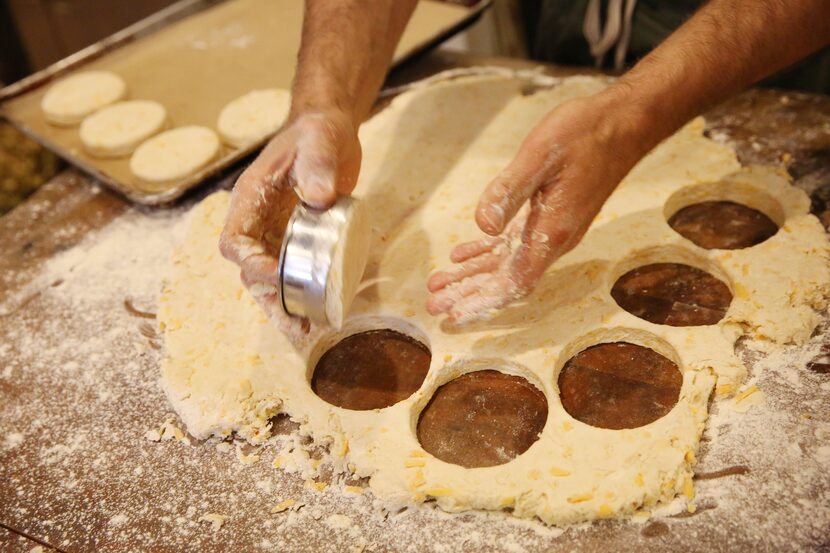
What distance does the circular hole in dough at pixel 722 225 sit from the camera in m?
2.04

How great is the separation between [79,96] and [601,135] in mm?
2303

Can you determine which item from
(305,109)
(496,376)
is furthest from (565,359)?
(305,109)

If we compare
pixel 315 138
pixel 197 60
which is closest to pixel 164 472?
pixel 315 138

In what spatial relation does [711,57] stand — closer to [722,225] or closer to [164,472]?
[722,225]

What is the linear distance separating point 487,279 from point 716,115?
4.17 ft

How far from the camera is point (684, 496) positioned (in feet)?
4.86

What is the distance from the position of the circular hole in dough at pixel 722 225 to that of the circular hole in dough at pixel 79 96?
7.51 ft

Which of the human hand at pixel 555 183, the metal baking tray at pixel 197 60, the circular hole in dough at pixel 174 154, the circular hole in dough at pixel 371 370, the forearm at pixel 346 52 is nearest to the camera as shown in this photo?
the human hand at pixel 555 183

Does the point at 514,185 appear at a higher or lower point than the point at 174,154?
higher

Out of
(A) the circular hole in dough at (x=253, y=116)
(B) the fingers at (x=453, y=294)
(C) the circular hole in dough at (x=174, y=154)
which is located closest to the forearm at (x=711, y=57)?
(B) the fingers at (x=453, y=294)

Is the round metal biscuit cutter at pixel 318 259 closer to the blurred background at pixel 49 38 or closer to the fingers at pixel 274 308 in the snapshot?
the fingers at pixel 274 308

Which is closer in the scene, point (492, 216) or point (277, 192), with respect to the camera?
point (492, 216)

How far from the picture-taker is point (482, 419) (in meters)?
1.71

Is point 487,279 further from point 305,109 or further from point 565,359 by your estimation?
point 305,109
